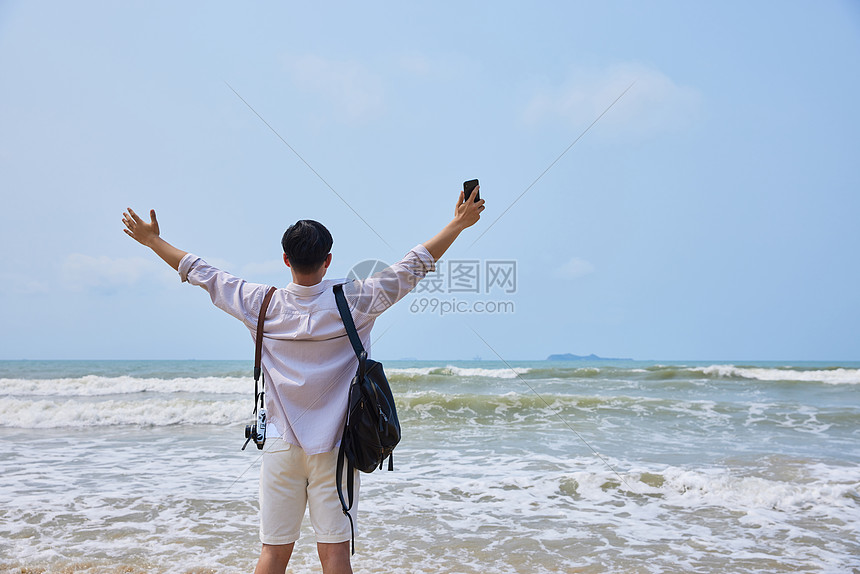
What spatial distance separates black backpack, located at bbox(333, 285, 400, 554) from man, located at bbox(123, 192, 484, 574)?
0.03 m

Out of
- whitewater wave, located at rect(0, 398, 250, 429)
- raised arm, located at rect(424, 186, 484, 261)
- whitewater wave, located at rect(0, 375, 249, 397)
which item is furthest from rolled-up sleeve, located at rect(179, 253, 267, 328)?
whitewater wave, located at rect(0, 375, 249, 397)

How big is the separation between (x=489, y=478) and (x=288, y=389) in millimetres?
4177

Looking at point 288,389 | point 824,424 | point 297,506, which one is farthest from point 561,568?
point 824,424

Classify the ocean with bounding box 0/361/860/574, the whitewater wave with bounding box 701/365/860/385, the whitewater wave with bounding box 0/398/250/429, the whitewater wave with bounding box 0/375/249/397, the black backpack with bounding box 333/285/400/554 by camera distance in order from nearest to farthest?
1. the black backpack with bounding box 333/285/400/554
2. the ocean with bounding box 0/361/860/574
3. the whitewater wave with bounding box 0/398/250/429
4. the whitewater wave with bounding box 0/375/249/397
5. the whitewater wave with bounding box 701/365/860/385

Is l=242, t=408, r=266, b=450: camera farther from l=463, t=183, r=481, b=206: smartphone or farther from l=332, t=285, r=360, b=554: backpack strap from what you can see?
l=463, t=183, r=481, b=206: smartphone

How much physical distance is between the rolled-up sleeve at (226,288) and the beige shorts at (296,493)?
44 centimetres

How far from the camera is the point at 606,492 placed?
5.22 m

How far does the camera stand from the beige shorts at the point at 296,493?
74.5 inches

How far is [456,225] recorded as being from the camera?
188 centimetres

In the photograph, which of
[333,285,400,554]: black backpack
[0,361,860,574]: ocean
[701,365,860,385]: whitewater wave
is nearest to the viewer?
[333,285,400,554]: black backpack

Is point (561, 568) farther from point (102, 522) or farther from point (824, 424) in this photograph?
point (824, 424)

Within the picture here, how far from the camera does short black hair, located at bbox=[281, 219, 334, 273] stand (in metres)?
1.87

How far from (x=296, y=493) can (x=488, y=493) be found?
3.55 m

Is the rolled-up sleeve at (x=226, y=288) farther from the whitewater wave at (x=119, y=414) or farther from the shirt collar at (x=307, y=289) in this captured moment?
the whitewater wave at (x=119, y=414)
